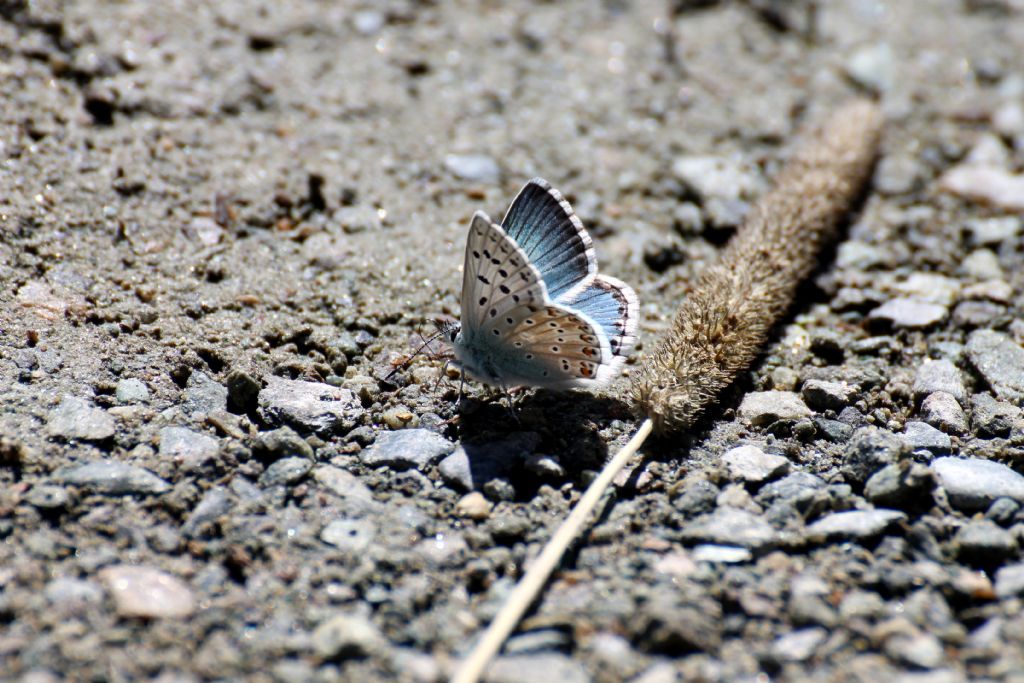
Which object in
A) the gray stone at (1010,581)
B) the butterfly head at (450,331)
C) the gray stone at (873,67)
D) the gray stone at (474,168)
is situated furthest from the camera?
the gray stone at (873,67)

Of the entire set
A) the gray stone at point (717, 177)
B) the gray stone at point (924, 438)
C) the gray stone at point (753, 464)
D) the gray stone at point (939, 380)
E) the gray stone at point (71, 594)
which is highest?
the gray stone at point (717, 177)

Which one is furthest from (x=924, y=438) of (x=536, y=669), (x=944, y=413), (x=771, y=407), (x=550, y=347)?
(x=536, y=669)

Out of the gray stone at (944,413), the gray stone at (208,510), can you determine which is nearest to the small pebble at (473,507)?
the gray stone at (208,510)

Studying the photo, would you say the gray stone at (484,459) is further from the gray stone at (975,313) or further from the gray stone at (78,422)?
the gray stone at (975,313)

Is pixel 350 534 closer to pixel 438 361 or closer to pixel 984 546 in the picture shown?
pixel 438 361

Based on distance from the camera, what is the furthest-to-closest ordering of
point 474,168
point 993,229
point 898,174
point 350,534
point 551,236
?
point 898,174
point 474,168
point 993,229
point 551,236
point 350,534

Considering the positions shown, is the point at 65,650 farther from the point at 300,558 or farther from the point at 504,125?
the point at 504,125

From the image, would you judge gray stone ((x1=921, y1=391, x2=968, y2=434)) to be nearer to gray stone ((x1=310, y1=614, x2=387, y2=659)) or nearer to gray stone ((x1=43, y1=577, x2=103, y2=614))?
gray stone ((x1=310, y1=614, x2=387, y2=659))
